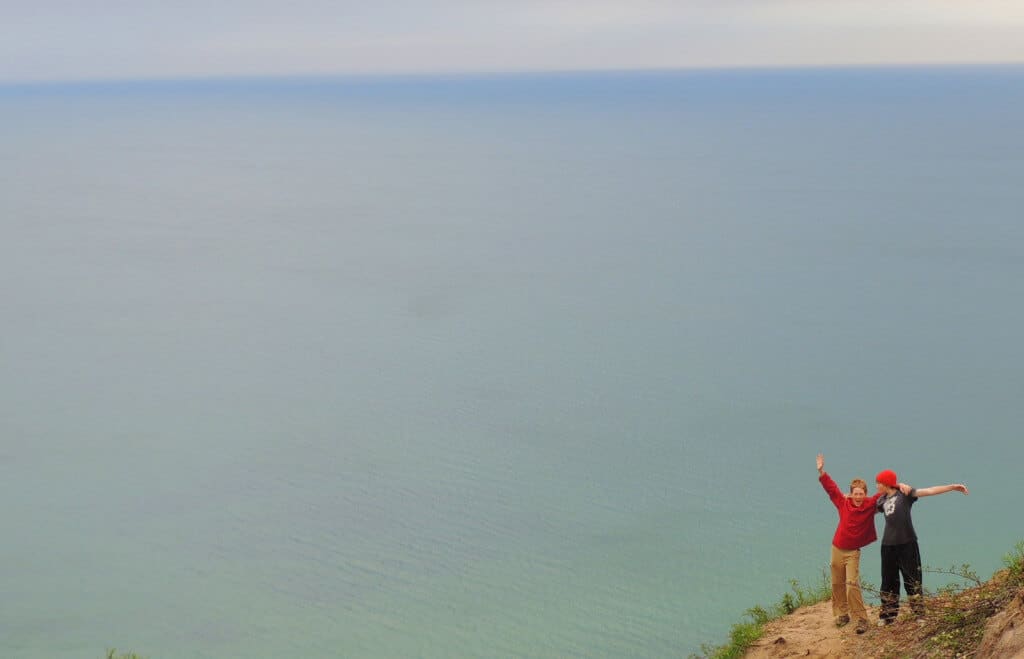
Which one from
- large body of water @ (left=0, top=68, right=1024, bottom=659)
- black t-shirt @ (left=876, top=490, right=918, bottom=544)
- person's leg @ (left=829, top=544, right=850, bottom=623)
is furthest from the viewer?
large body of water @ (left=0, top=68, right=1024, bottom=659)

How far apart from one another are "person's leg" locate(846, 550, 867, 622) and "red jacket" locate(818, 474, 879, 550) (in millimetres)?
95

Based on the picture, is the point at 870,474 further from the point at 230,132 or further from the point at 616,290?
the point at 230,132

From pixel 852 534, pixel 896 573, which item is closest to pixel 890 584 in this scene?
pixel 896 573

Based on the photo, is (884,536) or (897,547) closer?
(897,547)

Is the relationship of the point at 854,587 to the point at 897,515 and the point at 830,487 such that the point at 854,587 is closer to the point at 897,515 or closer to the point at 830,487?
the point at 897,515

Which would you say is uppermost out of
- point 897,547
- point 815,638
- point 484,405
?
point 484,405

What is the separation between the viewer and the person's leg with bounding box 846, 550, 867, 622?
27.6 ft

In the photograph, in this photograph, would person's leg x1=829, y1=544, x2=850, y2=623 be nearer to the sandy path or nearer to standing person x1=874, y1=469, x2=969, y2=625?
the sandy path

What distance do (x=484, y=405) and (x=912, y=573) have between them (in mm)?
20852

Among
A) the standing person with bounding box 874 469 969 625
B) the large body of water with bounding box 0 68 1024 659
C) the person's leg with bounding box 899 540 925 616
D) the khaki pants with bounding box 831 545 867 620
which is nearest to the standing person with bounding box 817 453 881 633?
the khaki pants with bounding box 831 545 867 620

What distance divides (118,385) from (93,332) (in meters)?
6.68

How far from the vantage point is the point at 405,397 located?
2978 centimetres

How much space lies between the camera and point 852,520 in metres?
8.38

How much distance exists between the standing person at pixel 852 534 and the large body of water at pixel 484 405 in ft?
28.2
